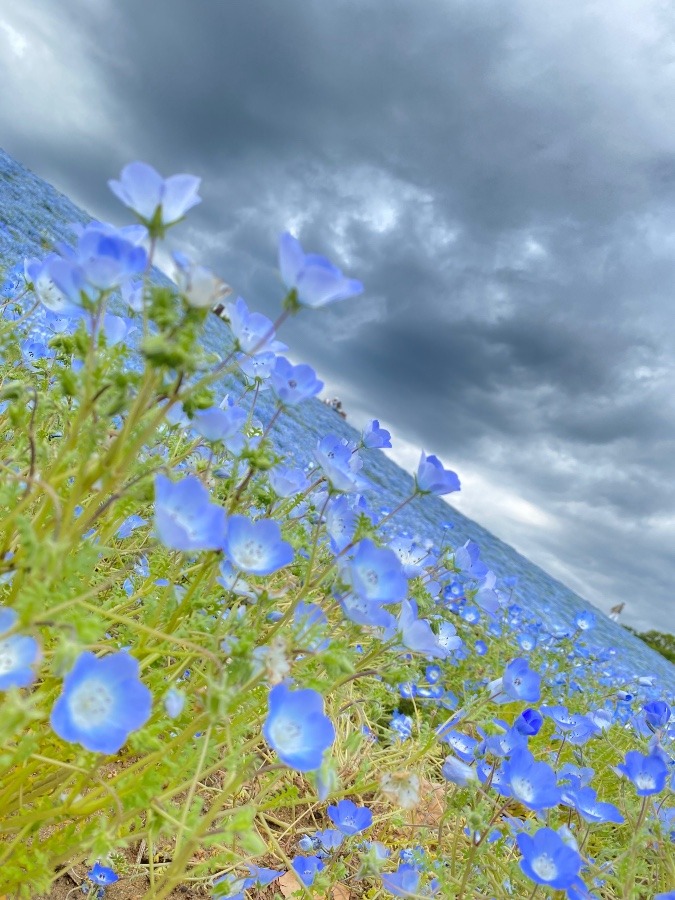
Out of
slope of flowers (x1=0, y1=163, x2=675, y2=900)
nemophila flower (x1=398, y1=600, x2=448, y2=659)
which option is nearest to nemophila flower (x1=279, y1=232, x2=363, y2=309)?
slope of flowers (x1=0, y1=163, x2=675, y2=900)

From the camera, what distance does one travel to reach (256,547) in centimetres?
125

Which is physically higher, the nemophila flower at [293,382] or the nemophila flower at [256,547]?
the nemophila flower at [293,382]

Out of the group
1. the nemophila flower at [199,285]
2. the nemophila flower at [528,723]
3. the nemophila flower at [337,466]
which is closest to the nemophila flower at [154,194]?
the nemophila flower at [199,285]

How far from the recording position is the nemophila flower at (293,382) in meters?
1.41

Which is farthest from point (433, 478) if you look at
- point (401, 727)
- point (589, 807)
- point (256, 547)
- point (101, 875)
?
point (401, 727)

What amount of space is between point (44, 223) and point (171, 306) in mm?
8954

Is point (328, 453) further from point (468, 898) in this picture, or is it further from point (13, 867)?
point (468, 898)

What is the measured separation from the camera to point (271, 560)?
4.04 ft

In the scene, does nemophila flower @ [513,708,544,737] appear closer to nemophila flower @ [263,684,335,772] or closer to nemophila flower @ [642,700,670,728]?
nemophila flower @ [642,700,670,728]

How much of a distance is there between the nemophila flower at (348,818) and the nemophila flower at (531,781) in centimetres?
62

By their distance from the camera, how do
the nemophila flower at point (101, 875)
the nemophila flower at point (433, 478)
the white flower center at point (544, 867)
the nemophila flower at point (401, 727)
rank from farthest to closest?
the nemophila flower at point (401, 727), the nemophila flower at point (101, 875), the nemophila flower at point (433, 478), the white flower center at point (544, 867)

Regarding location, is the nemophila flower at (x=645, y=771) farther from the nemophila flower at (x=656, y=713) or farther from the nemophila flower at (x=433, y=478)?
the nemophila flower at (x=433, y=478)

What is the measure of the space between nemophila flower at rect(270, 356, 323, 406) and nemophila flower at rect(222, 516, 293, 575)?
27cm

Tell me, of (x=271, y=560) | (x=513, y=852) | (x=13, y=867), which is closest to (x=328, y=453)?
(x=271, y=560)
